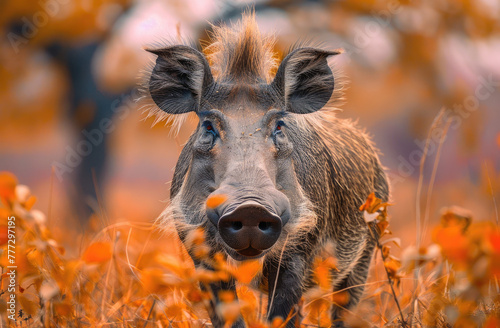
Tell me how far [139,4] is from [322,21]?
13.8 ft

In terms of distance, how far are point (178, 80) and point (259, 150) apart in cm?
77

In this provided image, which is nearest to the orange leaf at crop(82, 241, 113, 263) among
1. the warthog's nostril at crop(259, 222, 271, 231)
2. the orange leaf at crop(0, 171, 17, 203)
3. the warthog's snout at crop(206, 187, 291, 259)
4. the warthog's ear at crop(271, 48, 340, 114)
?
the orange leaf at crop(0, 171, 17, 203)

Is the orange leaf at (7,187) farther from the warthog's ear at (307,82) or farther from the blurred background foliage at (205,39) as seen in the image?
the blurred background foliage at (205,39)

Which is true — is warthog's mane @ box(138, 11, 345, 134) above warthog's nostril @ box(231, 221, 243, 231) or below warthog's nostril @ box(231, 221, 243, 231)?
above

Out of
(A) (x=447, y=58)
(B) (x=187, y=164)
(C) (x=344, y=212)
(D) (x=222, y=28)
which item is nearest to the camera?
(B) (x=187, y=164)

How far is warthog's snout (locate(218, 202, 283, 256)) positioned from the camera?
217 cm

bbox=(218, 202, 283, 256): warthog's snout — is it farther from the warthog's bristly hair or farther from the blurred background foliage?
the blurred background foliage

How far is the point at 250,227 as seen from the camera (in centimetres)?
220

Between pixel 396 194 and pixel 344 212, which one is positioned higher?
pixel 344 212

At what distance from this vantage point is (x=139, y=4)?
1226cm

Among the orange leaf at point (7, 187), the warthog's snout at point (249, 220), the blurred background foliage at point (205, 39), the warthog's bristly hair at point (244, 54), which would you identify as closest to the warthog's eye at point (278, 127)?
the warthog's bristly hair at point (244, 54)

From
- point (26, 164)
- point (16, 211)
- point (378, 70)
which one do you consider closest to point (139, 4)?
point (378, 70)

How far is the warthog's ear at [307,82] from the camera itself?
123 inches

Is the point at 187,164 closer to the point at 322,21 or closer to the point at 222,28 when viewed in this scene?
the point at 222,28
